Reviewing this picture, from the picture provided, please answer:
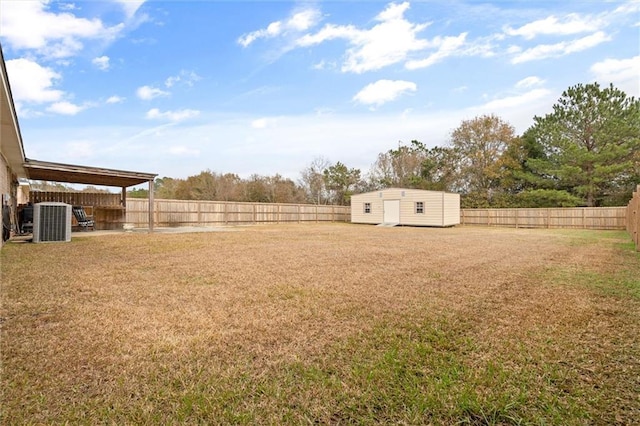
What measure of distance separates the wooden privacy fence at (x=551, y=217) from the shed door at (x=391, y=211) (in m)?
5.28

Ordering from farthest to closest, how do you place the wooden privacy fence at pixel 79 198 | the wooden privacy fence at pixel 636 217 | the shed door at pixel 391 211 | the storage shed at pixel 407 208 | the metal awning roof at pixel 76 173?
the shed door at pixel 391 211, the storage shed at pixel 407 208, the wooden privacy fence at pixel 79 198, the metal awning roof at pixel 76 173, the wooden privacy fence at pixel 636 217

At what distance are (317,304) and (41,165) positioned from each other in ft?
34.9

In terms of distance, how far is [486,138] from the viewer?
25094 mm

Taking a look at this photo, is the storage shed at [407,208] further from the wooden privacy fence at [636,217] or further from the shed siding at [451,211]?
the wooden privacy fence at [636,217]

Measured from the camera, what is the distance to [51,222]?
8344mm

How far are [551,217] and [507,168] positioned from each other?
6.29m

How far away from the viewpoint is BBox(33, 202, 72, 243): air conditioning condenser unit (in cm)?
814

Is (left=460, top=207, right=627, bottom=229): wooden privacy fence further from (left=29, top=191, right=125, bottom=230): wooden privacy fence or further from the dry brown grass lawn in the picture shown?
(left=29, top=191, right=125, bottom=230): wooden privacy fence

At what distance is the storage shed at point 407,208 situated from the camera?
1911 cm

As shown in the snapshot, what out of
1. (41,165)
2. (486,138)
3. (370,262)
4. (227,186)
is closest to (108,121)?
(41,165)

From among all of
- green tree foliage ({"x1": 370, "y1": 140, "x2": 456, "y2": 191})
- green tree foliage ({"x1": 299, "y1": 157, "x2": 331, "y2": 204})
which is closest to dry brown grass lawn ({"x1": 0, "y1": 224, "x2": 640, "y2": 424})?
green tree foliage ({"x1": 370, "y1": 140, "x2": 456, "y2": 191})

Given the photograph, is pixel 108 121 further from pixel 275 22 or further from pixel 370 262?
pixel 370 262

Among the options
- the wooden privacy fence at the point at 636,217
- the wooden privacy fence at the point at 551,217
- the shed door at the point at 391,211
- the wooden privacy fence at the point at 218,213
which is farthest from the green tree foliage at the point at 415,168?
the wooden privacy fence at the point at 636,217

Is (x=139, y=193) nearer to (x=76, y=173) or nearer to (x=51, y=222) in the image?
(x=76, y=173)
